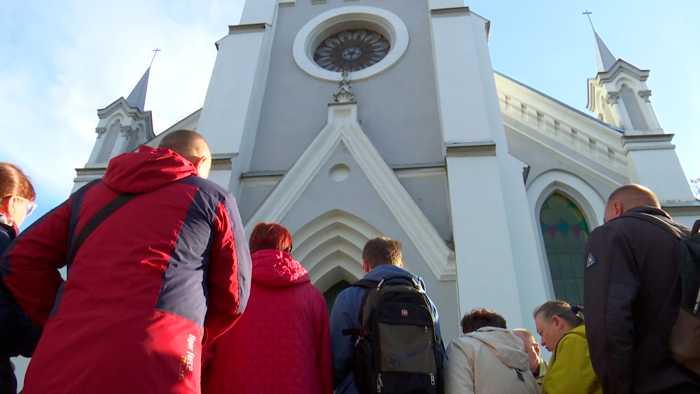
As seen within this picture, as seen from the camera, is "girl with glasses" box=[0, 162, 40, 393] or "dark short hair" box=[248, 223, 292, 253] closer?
"girl with glasses" box=[0, 162, 40, 393]

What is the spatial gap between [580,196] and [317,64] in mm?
5465

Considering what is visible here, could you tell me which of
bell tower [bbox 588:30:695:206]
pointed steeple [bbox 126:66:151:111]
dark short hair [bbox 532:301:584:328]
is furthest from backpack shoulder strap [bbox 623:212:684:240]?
pointed steeple [bbox 126:66:151:111]

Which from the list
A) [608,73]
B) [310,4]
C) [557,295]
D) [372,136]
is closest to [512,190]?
[557,295]

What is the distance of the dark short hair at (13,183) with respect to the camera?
2.42 metres

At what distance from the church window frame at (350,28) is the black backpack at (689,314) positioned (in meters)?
7.69

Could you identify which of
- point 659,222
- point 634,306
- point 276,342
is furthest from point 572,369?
point 276,342

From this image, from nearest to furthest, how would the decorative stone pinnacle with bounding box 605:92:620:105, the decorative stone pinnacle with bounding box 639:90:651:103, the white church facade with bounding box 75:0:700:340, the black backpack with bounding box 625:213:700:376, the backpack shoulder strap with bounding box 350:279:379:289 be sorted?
1. the black backpack with bounding box 625:213:700:376
2. the backpack shoulder strap with bounding box 350:279:379:289
3. the white church facade with bounding box 75:0:700:340
4. the decorative stone pinnacle with bounding box 639:90:651:103
5. the decorative stone pinnacle with bounding box 605:92:620:105

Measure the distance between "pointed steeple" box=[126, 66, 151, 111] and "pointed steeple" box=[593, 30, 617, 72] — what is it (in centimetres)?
939

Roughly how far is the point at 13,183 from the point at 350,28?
9.14m

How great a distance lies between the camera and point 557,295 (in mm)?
7395

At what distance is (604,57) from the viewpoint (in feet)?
32.9

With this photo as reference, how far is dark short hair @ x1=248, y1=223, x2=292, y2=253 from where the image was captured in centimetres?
277

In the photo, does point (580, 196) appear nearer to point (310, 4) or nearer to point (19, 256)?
point (310, 4)

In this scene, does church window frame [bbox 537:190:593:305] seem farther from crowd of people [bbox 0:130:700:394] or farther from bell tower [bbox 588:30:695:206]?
crowd of people [bbox 0:130:700:394]
